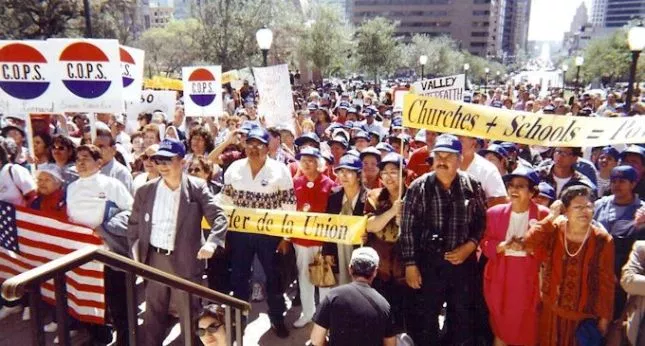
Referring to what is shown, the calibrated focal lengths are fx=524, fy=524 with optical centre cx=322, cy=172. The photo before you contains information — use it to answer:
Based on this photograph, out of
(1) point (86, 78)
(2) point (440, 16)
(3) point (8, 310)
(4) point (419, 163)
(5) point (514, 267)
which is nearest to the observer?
(5) point (514, 267)

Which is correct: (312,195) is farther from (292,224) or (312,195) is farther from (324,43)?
(324,43)

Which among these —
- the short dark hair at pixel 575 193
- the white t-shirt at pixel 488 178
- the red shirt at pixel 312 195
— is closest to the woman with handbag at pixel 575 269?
the short dark hair at pixel 575 193

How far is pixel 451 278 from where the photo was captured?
445 cm

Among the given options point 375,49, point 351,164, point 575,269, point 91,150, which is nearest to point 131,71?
point 91,150

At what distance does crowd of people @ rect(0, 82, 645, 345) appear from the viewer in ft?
12.7

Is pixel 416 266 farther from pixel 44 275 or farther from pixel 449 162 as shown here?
pixel 44 275

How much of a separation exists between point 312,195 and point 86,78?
319 cm

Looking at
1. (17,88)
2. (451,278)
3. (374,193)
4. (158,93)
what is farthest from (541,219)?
(158,93)

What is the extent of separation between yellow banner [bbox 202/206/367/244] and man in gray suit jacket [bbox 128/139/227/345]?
0.72 metres

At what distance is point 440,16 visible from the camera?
127875 mm

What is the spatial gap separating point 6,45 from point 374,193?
4749 mm

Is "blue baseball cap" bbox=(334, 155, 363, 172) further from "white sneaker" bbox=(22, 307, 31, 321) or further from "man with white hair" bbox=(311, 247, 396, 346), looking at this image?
"white sneaker" bbox=(22, 307, 31, 321)

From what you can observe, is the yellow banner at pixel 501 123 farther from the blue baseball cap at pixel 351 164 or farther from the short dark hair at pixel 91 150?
the short dark hair at pixel 91 150

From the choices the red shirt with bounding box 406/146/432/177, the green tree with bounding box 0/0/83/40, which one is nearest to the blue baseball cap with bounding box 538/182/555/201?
the red shirt with bounding box 406/146/432/177
